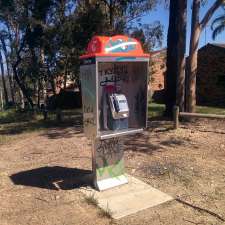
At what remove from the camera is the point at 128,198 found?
17.0 feet

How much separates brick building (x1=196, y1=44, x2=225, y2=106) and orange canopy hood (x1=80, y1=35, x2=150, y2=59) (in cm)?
1832

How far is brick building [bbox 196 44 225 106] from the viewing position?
2253 cm

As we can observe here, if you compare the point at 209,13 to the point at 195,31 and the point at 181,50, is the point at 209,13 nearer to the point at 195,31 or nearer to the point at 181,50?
the point at 195,31

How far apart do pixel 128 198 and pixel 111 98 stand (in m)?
1.46

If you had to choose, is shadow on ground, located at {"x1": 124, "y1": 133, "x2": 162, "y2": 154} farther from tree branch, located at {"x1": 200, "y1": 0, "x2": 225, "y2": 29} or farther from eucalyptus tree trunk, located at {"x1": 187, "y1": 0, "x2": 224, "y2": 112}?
tree branch, located at {"x1": 200, "y1": 0, "x2": 225, "y2": 29}

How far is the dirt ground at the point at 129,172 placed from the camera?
4695 mm

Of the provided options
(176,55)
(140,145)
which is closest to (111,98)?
(140,145)

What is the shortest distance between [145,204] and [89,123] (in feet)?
4.60

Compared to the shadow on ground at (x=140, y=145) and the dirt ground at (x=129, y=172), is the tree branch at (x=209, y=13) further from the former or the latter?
the shadow on ground at (x=140, y=145)

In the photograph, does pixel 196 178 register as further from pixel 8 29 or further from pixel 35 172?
pixel 8 29

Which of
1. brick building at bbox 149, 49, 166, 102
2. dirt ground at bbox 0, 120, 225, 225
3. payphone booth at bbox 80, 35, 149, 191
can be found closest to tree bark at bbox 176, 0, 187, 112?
dirt ground at bbox 0, 120, 225, 225

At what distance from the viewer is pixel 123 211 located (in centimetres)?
477

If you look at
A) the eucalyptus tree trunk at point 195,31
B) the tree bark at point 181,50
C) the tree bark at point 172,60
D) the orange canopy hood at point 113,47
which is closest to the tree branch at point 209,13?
the eucalyptus tree trunk at point 195,31

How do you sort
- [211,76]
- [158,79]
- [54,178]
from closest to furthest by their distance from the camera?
[54,178]
[211,76]
[158,79]
